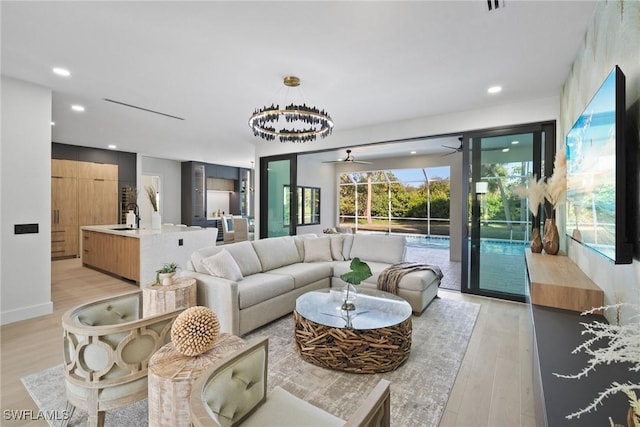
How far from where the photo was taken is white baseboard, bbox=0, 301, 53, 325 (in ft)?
11.2

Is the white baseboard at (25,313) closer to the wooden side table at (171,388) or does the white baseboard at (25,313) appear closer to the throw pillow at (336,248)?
the wooden side table at (171,388)

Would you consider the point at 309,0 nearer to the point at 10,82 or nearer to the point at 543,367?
the point at 543,367

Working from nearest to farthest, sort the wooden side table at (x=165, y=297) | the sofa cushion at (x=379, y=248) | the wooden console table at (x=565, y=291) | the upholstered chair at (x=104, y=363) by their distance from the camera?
1. the upholstered chair at (x=104, y=363)
2. the wooden console table at (x=565, y=291)
3. the wooden side table at (x=165, y=297)
4. the sofa cushion at (x=379, y=248)

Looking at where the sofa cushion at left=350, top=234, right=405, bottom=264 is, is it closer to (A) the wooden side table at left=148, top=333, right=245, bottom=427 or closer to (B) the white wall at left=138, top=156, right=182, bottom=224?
(A) the wooden side table at left=148, top=333, right=245, bottom=427

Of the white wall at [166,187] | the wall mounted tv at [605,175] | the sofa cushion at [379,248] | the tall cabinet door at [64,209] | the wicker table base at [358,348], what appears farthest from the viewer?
the white wall at [166,187]

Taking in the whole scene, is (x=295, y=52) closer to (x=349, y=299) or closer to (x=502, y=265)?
(x=349, y=299)

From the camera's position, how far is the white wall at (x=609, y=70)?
4.88 ft

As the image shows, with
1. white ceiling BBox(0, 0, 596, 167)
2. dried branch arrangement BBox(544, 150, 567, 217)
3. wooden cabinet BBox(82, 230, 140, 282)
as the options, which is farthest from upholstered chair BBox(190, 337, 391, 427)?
wooden cabinet BBox(82, 230, 140, 282)

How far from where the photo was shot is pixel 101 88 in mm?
3760

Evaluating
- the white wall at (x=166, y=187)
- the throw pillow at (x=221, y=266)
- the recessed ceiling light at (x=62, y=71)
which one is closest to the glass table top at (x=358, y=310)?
the throw pillow at (x=221, y=266)

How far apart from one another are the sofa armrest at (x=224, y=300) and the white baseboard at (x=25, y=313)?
2.30 metres

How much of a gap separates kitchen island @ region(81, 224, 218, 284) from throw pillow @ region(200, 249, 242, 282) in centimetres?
220

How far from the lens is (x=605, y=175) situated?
1580mm

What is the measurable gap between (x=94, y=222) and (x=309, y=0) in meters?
8.10
